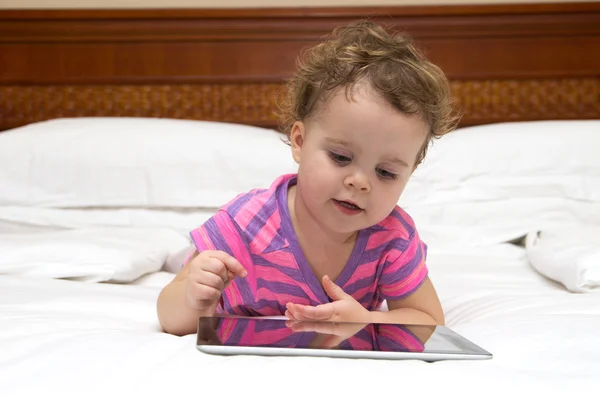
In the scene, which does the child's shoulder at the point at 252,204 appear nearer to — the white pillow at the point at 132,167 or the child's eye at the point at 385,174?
the child's eye at the point at 385,174

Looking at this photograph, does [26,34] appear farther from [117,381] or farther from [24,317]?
[117,381]

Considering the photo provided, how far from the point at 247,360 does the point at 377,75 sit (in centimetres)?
47

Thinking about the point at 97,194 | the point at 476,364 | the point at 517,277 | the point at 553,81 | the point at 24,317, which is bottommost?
the point at 24,317

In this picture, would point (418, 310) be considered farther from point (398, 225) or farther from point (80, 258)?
point (80, 258)

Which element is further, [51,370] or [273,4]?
[273,4]

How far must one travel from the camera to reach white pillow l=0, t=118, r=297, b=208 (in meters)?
1.92

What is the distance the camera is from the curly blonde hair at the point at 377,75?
0.99 metres

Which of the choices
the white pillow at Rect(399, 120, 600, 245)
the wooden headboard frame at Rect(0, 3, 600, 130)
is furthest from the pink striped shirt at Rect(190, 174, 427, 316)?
the wooden headboard frame at Rect(0, 3, 600, 130)

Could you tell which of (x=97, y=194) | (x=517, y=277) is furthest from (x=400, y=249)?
(x=97, y=194)

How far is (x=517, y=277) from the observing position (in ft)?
4.62

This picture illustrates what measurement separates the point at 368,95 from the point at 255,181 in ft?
3.29

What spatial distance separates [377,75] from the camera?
99cm

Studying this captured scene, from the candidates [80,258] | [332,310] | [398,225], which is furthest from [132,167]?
[332,310]

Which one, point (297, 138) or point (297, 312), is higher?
point (297, 138)
